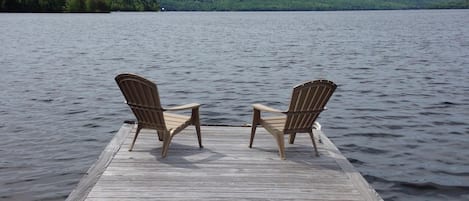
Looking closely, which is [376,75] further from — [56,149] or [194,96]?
[56,149]

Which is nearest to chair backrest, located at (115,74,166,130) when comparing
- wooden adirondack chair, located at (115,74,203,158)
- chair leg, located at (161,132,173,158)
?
wooden adirondack chair, located at (115,74,203,158)

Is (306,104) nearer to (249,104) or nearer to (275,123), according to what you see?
(275,123)

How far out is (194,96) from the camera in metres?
18.4

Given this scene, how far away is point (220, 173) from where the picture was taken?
7273mm

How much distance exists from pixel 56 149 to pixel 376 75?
52.1 feet

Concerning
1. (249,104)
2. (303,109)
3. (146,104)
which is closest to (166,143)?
(146,104)

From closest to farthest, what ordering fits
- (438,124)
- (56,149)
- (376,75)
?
1. (56,149)
2. (438,124)
3. (376,75)

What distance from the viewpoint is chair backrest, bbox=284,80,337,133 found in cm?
796

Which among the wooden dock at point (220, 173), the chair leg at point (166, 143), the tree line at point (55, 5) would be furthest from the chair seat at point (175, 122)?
the tree line at point (55, 5)

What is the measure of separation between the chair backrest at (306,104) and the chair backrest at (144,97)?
1.84 m

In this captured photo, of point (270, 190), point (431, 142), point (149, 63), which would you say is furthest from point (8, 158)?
point (149, 63)

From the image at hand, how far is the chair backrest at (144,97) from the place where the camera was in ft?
26.2

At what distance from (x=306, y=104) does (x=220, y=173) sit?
171 cm

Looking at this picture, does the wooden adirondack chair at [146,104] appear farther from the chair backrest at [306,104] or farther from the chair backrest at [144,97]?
the chair backrest at [306,104]
